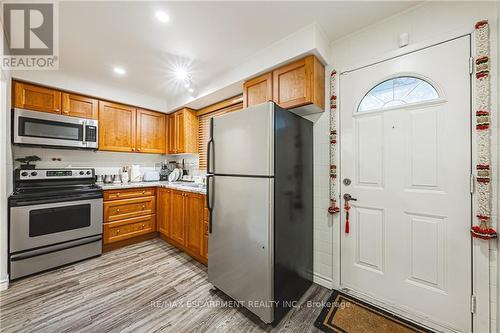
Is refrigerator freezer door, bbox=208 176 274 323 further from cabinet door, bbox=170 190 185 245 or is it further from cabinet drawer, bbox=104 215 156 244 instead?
cabinet drawer, bbox=104 215 156 244

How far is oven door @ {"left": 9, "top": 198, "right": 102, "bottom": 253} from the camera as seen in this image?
2104mm

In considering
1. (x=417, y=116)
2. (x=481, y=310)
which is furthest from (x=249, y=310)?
(x=417, y=116)

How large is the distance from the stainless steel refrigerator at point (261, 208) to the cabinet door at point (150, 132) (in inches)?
87.7

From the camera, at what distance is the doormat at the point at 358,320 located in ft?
4.87

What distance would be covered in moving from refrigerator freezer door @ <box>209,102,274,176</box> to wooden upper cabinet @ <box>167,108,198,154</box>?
5.75 feet

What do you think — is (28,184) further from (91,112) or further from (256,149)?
(256,149)

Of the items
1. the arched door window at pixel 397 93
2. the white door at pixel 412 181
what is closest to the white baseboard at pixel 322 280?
the white door at pixel 412 181

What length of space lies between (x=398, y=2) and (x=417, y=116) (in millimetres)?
914

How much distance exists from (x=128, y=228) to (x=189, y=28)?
9.40ft

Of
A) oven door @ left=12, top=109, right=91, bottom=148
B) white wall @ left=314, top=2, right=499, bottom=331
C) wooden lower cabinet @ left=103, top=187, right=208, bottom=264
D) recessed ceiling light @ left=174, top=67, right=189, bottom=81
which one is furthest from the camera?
recessed ceiling light @ left=174, top=67, right=189, bottom=81

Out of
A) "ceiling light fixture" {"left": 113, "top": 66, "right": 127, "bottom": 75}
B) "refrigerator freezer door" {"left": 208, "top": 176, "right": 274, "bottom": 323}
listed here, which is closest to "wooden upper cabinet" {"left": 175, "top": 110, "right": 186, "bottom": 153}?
"ceiling light fixture" {"left": 113, "top": 66, "right": 127, "bottom": 75}

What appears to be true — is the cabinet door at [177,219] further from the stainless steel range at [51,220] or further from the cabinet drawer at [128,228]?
the stainless steel range at [51,220]

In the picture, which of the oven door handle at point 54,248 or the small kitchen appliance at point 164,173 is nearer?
the oven door handle at point 54,248

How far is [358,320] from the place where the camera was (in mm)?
1570
